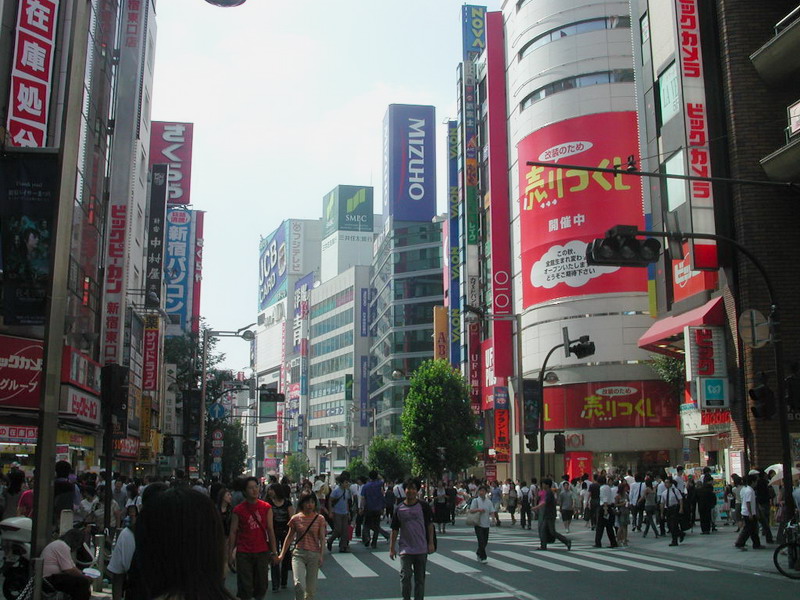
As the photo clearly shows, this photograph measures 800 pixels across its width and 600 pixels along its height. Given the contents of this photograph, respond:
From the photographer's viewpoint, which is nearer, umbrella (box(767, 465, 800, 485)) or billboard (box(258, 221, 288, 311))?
umbrella (box(767, 465, 800, 485))

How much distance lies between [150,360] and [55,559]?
36218 millimetres

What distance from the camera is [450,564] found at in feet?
56.1

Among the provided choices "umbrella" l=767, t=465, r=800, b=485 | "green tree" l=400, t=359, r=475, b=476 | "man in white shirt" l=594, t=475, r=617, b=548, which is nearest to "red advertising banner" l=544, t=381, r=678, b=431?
"green tree" l=400, t=359, r=475, b=476

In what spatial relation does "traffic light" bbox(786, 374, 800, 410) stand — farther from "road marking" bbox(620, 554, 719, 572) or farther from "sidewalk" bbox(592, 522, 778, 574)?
"road marking" bbox(620, 554, 719, 572)

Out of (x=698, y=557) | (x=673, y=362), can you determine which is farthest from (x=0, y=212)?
(x=673, y=362)

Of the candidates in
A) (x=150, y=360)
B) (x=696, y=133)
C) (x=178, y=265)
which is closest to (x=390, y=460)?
(x=178, y=265)

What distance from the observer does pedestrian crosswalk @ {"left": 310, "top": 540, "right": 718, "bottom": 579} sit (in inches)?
620

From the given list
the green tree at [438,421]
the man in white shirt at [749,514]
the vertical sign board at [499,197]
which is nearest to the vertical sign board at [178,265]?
the green tree at [438,421]

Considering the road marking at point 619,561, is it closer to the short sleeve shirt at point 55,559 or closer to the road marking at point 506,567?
the road marking at point 506,567

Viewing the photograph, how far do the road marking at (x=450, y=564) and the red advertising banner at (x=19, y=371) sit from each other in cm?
1100

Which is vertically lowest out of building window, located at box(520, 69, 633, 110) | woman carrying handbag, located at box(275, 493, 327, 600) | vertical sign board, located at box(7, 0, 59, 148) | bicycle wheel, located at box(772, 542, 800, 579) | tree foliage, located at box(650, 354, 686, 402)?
bicycle wheel, located at box(772, 542, 800, 579)

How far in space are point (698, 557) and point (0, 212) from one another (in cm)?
1527

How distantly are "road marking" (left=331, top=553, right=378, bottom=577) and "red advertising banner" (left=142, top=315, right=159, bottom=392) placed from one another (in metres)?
25.2

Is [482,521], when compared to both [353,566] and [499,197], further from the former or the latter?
[499,197]
